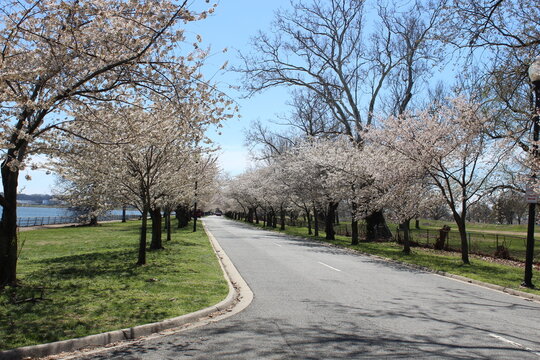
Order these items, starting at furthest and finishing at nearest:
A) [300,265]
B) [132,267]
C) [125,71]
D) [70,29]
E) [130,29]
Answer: [300,265], [132,267], [125,71], [130,29], [70,29]

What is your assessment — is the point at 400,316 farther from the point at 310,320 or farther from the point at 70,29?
the point at 70,29

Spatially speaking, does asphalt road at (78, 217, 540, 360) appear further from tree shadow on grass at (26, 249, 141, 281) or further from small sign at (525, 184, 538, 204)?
tree shadow on grass at (26, 249, 141, 281)

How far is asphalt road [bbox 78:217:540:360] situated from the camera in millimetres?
5570

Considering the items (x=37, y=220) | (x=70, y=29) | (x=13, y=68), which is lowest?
(x=37, y=220)

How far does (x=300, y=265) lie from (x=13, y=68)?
1082cm

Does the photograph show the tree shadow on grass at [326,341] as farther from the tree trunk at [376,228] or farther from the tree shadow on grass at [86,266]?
the tree trunk at [376,228]

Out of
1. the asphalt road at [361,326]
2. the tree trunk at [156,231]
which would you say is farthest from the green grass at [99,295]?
the tree trunk at [156,231]

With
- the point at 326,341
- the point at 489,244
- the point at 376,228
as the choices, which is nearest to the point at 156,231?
the point at 326,341

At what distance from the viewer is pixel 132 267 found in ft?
43.6

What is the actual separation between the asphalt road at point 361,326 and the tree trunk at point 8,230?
15.5ft

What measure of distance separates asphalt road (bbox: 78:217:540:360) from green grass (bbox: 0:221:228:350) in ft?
3.17

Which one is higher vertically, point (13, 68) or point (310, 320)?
point (13, 68)

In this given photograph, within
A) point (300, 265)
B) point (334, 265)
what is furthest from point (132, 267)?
point (334, 265)

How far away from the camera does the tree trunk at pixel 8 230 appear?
887cm
